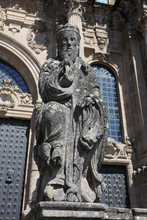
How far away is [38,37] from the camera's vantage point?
11.1m

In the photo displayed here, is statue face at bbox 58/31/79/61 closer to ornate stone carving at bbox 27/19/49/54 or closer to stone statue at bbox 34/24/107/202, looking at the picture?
stone statue at bbox 34/24/107/202

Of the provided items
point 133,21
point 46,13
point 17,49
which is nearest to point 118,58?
point 133,21

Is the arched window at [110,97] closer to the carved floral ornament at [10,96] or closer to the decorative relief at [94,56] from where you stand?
the decorative relief at [94,56]

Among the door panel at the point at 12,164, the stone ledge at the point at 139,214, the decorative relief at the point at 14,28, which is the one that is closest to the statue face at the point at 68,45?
the stone ledge at the point at 139,214

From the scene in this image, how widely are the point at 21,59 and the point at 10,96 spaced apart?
1.62 meters

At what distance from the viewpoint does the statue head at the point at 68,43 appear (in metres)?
4.15

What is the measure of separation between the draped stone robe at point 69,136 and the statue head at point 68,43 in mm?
232

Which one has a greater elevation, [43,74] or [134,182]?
[43,74]

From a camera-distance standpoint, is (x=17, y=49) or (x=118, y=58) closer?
(x=17, y=49)

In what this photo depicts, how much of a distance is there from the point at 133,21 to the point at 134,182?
22.4 feet

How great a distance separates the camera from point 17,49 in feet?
34.0

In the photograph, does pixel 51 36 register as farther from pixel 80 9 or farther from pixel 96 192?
pixel 96 192

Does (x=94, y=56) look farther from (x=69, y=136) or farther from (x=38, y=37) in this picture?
(x=69, y=136)

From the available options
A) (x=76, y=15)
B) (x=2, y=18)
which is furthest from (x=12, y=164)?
(x=76, y=15)
